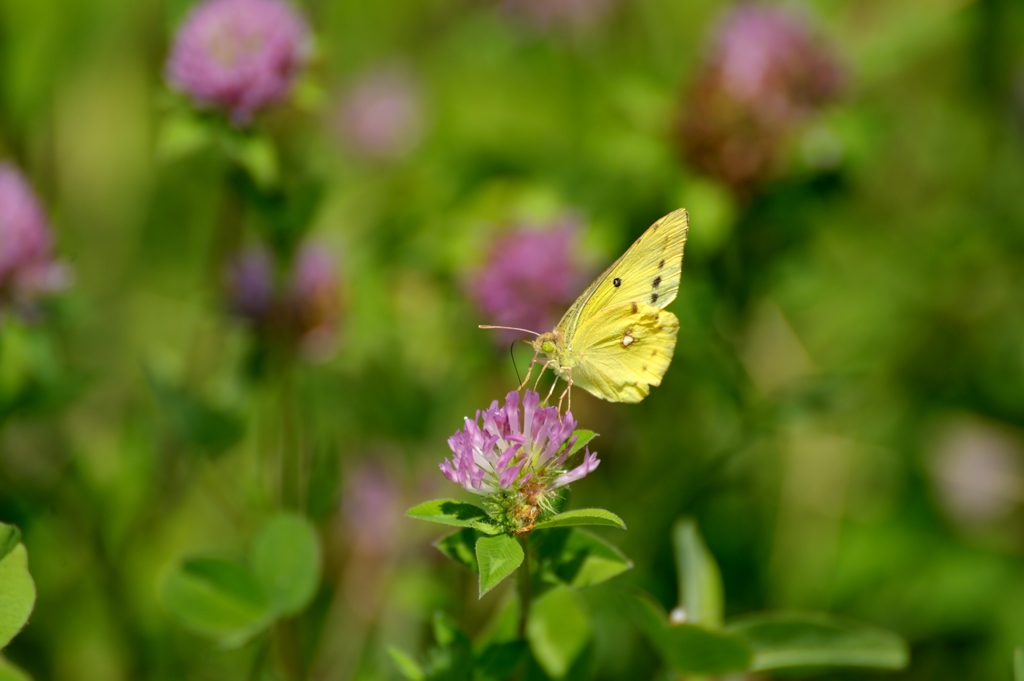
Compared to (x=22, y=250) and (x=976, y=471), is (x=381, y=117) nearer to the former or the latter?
(x=22, y=250)

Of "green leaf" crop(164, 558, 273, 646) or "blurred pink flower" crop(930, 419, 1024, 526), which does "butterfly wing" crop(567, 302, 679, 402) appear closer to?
"green leaf" crop(164, 558, 273, 646)

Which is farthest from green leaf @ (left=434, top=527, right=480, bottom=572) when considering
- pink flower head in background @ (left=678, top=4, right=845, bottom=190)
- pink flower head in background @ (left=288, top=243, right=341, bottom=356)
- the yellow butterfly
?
pink flower head in background @ (left=678, top=4, right=845, bottom=190)

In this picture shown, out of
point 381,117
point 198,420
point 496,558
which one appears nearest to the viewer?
point 496,558

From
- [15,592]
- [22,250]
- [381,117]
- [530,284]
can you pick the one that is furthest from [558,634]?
[381,117]

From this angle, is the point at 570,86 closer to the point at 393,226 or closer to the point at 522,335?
the point at 393,226

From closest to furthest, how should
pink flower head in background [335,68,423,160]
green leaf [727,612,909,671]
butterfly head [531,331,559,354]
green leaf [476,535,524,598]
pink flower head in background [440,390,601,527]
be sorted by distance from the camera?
green leaf [476,535,524,598] → pink flower head in background [440,390,601,527] → green leaf [727,612,909,671] → butterfly head [531,331,559,354] → pink flower head in background [335,68,423,160]

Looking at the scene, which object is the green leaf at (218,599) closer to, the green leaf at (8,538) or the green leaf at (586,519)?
the green leaf at (8,538)
